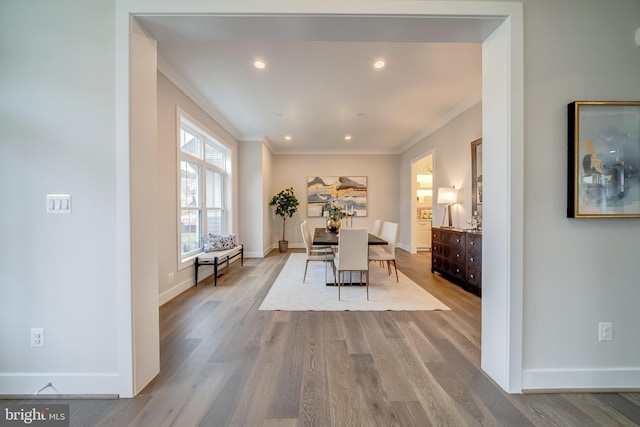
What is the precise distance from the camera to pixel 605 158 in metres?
1.57

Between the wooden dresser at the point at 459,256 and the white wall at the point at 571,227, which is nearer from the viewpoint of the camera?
the white wall at the point at 571,227

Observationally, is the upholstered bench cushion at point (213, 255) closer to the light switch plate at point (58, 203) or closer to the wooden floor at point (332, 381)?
the wooden floor at point (332, 381)

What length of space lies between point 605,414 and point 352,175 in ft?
21.1

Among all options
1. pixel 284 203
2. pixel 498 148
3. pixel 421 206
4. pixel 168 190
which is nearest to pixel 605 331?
pixel 498 148

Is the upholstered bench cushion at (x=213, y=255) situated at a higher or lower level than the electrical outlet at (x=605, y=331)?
higher

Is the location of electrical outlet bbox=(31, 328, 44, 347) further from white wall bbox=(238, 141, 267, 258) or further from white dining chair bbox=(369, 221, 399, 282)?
white wall bbox=(238, 141, 267, 258)

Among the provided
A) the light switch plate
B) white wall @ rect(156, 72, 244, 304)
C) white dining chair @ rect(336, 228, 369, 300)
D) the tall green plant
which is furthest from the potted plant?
the light switch plate

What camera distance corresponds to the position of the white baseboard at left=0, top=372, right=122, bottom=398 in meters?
1.54

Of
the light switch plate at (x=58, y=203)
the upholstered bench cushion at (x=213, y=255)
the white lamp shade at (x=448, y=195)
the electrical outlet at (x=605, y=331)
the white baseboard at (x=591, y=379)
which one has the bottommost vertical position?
the white baseboard at (x=591, y=379)

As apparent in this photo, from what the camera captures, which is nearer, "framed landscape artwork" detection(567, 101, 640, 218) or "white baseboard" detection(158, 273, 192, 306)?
"framed landscape artwork" detection(567, 101, 640, 218)

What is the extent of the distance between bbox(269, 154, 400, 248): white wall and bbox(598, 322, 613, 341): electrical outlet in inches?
233

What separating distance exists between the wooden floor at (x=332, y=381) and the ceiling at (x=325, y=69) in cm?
232

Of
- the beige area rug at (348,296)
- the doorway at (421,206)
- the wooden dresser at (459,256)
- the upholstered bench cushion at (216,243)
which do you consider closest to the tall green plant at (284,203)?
the upholstered bench cushion at (216,243)

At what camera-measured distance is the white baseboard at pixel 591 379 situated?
62.4 inches
